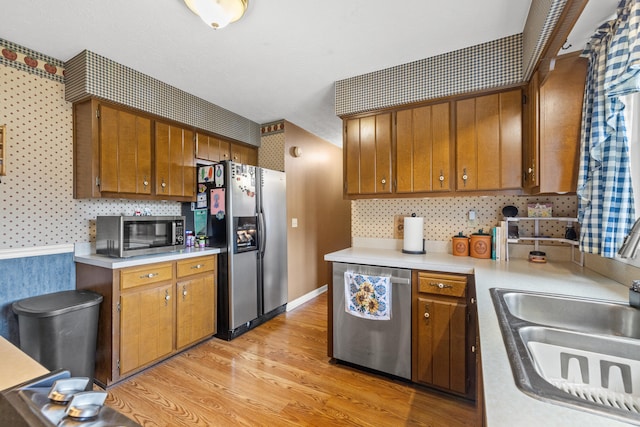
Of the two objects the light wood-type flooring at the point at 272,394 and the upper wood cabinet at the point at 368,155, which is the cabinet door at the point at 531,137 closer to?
the upper wood cabinet at the point at 368,155

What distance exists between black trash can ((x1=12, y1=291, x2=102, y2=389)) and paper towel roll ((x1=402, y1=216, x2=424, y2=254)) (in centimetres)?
244

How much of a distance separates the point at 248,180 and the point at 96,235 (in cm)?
139

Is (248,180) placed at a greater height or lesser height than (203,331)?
greater

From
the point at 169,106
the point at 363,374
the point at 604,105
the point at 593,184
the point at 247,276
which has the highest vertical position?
the point at 169,106

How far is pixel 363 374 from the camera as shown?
224cm

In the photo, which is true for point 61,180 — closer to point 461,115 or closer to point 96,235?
point 96,235

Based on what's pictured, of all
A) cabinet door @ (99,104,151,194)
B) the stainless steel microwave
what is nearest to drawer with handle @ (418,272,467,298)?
the stainless steel microwave

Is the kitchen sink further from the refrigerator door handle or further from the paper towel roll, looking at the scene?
the refrigerator door handle

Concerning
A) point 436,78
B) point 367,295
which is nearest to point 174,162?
point 367,295

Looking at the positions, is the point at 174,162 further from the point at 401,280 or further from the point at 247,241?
the point at 401,280

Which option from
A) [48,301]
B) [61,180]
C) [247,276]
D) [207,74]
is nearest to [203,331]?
[247,276]

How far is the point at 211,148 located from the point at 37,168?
148cm

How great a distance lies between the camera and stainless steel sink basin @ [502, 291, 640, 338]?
113cm

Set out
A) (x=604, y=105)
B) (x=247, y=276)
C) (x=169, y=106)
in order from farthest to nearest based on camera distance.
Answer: (x=247, y=276) < (x=169, y=106) < (x=604, y=105)
